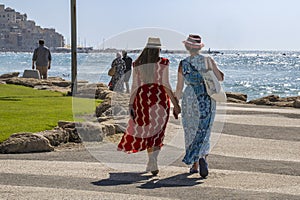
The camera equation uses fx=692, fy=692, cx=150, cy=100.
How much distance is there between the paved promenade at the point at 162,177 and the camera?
27.1 ft

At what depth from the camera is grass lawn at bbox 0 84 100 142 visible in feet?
43.6

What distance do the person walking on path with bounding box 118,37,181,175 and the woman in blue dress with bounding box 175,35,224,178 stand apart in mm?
277

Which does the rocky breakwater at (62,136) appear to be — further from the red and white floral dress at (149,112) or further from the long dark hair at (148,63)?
the long dark hair at (148,63)

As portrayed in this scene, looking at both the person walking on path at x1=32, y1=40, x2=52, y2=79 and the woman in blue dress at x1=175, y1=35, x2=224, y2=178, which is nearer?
the woman in blue dress at x1=175, y1=35, x2=224, y2=178

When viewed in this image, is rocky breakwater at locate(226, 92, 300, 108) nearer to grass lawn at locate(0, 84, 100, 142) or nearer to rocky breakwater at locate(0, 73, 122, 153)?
grass lawn at locate(0, 84, 100, 142)

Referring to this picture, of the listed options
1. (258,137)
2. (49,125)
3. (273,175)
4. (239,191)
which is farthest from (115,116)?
(239,191)

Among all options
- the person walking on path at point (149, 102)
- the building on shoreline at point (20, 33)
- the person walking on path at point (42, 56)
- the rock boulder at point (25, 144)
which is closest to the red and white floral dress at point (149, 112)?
the person walking on path at point (149, 102)

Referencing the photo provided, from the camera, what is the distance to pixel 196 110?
31.6 feet

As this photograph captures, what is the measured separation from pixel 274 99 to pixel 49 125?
13.3 meters

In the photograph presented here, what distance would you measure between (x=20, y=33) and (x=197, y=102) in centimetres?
12867

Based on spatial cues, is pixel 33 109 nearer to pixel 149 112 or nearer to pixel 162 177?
pixel 149 112

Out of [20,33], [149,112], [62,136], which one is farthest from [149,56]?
[20,33]

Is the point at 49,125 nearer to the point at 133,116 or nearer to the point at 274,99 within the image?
the point at 133,116

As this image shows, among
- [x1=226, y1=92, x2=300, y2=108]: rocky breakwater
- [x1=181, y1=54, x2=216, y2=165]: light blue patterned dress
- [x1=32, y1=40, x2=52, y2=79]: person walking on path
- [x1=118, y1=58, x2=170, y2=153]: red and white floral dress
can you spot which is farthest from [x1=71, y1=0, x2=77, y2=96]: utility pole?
[x1=181, y1=54, x2=216, y2=165]: light blue patterned dress
